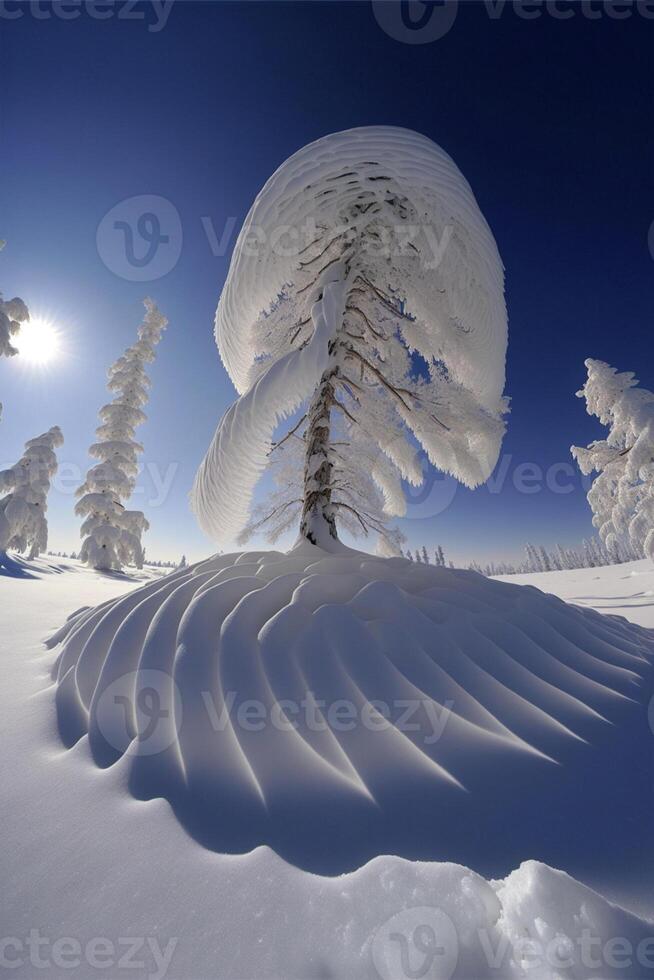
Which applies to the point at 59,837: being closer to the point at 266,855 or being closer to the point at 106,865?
the point at 106,865

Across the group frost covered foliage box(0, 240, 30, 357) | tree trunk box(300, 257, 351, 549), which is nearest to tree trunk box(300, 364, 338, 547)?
tree trunk box(300, 257, 351, 549)

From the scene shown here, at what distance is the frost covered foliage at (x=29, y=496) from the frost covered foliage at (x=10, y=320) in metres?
4.91

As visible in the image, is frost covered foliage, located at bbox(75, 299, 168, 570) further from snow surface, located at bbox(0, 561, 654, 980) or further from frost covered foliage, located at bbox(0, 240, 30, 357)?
snow surface, located at bbox(0, 561, 654, 980)

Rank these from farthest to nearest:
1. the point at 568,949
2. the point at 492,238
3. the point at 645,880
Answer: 1. the point at 492,238
2. the point at 645,880
3. the point at 568,949

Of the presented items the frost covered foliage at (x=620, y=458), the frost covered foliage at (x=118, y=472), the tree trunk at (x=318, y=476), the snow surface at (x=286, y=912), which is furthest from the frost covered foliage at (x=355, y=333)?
the frost covered foliage at (x=118, y=472)

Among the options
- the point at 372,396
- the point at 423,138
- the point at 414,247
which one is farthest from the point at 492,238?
the point at 372,396

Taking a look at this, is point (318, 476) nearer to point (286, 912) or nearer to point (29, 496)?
point (286, 912)

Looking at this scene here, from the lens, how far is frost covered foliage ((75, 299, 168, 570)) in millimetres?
13664

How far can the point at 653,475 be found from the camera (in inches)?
413

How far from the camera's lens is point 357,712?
1.58 meters

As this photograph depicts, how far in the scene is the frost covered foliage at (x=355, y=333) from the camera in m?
3.04

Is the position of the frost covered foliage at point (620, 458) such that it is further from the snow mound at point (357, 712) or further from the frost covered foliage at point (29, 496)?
the frost covered foliage at point (29, 496)

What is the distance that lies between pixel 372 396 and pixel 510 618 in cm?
272

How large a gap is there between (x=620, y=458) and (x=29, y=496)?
21810 mm
